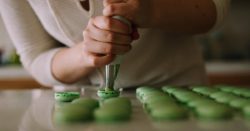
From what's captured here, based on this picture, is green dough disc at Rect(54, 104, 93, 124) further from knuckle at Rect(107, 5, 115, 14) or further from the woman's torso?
the woman's torso

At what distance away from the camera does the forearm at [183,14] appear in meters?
0.63

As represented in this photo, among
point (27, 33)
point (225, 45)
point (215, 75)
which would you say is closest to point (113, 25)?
point (27, 33)

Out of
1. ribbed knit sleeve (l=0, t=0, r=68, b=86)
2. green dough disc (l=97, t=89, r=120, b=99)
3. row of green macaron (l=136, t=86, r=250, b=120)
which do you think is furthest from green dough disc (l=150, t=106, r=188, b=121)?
ribbed knit sleeve (l=0, t=0, r=68, b=86)

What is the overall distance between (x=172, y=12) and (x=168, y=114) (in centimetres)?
29

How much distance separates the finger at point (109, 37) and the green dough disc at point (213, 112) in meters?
0.20

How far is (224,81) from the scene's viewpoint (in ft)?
6.09

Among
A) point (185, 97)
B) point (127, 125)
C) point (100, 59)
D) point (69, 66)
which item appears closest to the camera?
point (127, 125)

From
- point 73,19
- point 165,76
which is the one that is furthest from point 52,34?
point 165,76

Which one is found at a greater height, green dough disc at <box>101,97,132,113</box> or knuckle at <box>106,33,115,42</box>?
knuckle at <box>106,33,115,42</box>

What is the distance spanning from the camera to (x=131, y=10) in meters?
0.57

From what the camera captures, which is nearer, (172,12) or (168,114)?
(168,114)

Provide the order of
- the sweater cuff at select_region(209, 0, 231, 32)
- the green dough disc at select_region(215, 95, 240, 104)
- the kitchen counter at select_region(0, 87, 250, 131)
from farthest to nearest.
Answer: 1. the sweater cuff at select_region(209, 0, 231, 32)
2. the green dough disc at select_region(215, 95, 240, 104)
3. the kitchen counter at select_region(0, 87, 250, 131)

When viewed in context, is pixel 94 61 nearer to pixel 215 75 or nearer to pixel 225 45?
pixel 215 75

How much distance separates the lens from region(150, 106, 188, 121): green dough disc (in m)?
0.39
